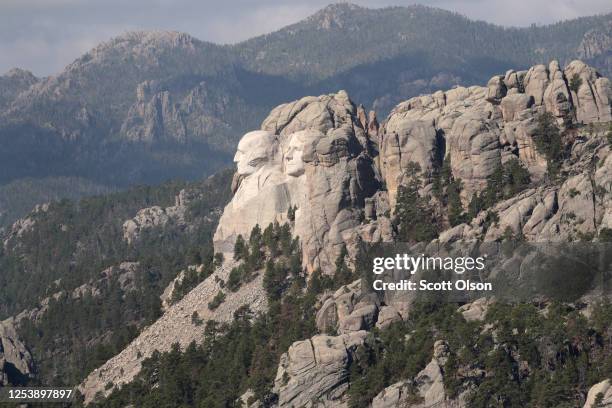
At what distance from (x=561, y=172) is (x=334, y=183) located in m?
22.9

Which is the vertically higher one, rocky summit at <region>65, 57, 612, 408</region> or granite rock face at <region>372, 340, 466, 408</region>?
rocky summit at <region>65, 57, 612, 408</region>

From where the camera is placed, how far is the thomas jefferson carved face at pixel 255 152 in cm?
18875

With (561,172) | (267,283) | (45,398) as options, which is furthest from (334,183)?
(45,398)

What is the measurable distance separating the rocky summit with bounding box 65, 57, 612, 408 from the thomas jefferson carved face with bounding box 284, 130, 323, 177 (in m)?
0.19

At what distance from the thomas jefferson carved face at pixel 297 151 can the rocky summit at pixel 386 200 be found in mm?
190

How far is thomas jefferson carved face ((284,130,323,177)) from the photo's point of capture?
581 feet

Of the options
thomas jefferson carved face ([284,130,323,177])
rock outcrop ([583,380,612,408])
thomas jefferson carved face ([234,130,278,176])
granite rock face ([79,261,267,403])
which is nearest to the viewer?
rock outcrop ([583,380,612,408])

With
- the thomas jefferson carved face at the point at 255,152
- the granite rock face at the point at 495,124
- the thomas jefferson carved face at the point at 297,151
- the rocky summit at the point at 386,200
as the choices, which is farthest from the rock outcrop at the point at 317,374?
the thomas jefferson carved face at the point at 255,152

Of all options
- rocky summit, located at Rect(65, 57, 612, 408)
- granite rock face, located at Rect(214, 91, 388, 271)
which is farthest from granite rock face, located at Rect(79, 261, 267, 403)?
granite rock face, located at Rect(214, 91, 388, 271)

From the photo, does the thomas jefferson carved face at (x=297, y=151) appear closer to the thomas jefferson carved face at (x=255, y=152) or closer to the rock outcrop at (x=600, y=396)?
the thomas jefferson carved face at (x=255, y=152)

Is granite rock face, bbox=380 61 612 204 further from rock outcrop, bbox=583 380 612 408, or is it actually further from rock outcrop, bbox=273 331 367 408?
rock outcrop, bbox=583 380 612 408

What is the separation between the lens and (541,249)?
145 metres

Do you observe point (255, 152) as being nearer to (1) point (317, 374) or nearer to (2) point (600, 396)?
(1) point (317, 374)

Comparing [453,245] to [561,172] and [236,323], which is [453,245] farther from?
[236,323]
